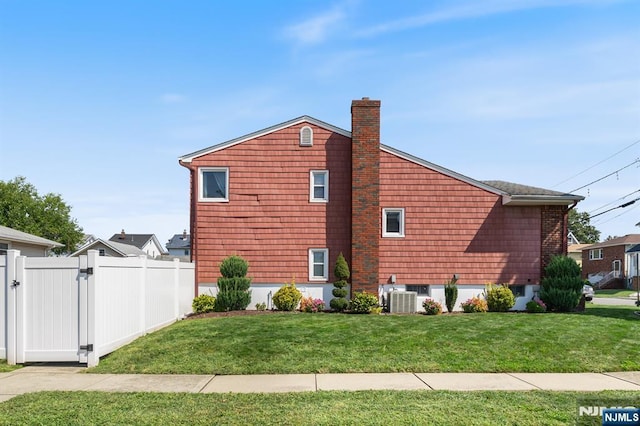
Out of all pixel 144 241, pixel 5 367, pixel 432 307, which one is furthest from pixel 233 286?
pixel 144 241

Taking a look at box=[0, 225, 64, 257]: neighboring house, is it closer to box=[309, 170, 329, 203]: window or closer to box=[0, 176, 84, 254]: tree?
box=[309, 170, 329, 203]: window

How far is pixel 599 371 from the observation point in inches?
337

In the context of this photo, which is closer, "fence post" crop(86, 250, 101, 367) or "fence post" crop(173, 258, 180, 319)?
"fence post" crop(86, 250, 101, 367)

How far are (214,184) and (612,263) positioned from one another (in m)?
43.2

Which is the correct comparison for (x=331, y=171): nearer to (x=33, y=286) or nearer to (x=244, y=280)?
(x=244, y=280)

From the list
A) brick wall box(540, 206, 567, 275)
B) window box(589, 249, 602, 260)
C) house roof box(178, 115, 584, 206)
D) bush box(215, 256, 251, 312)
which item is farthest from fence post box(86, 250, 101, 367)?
window box(589, 249, 602, 260)

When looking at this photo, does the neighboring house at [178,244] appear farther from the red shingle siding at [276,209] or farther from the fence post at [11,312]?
the fence post at [11,312]

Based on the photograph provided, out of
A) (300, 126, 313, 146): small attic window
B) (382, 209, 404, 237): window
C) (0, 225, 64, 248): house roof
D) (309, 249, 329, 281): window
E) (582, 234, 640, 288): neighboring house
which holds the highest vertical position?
(300, 126, 313, 146): small attic window

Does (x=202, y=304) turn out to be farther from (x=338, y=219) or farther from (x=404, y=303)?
(x=404, y=303)

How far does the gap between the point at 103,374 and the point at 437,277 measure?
1179 centimetres

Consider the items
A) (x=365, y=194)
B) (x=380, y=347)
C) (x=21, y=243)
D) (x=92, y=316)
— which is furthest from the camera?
(x=21, y=243)

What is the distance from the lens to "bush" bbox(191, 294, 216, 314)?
51.9 feet

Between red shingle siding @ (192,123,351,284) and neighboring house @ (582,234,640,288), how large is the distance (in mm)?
35523

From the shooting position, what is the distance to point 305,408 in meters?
6.00
